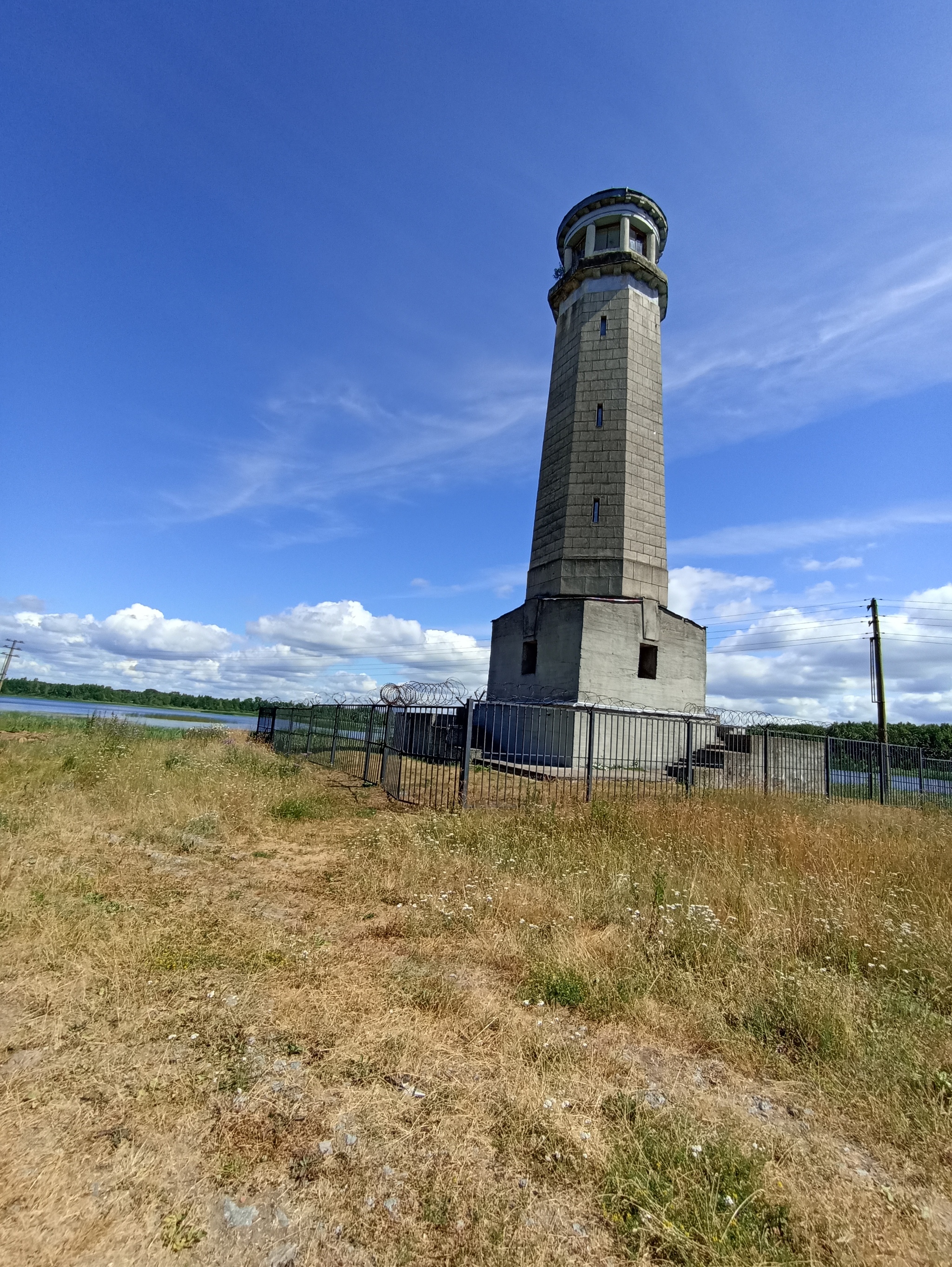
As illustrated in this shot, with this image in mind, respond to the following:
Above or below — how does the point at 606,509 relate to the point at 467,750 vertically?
above

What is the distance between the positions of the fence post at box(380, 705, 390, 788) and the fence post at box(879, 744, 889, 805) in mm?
Result: 13802

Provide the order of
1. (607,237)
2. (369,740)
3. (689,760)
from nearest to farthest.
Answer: (689,760), (369,740), (607,237)

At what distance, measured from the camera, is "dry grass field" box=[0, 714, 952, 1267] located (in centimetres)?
220

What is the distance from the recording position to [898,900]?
5.89 m

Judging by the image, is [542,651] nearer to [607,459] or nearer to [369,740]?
[607,459]

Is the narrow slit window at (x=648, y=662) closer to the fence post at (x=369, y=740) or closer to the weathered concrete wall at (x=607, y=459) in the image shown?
the weathered concrete wall at (x=607, y=459)

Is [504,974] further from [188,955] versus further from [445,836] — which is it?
[445,836]

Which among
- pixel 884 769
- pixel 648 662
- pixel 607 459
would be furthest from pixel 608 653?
pixel 884 769

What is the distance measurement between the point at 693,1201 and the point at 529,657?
16.9 meters

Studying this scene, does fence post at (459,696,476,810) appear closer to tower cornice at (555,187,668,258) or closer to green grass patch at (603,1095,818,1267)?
green grass patch at (603,1095,818,1267)

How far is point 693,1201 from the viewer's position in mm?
2295

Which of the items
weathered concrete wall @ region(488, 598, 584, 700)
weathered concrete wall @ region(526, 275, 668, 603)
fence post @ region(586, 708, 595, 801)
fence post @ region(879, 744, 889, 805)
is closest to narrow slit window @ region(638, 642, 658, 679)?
weathered concrete wall @ region(526, 275, 668, 603)

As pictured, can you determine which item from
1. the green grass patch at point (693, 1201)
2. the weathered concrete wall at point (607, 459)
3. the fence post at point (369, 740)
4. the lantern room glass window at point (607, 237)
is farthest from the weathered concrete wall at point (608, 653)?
the green grass patch at point (693, 1201)

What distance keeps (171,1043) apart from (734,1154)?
289cm
